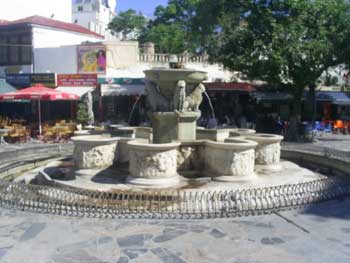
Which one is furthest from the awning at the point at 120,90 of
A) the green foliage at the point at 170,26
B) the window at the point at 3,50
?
the green foliage at the point at 170,26

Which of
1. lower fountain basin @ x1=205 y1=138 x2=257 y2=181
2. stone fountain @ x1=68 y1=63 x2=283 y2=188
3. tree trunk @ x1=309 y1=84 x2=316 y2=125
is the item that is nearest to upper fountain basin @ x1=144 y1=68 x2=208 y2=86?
stone fountain @ x1=68 y1=63 x2=283 y2=188

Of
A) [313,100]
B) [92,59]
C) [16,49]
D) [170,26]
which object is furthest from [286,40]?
[170,26]

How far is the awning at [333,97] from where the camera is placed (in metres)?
28.5

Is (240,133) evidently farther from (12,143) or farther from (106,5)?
(106,5)

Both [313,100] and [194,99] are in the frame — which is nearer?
[194,99]

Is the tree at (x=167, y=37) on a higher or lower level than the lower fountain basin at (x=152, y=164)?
higher

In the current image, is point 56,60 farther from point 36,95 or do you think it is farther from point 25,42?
point 36,95

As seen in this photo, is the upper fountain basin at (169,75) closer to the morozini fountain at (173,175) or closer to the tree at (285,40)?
the morozini fountain at (173,175)

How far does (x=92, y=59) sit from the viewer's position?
25.5 m

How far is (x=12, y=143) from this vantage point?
19766mm

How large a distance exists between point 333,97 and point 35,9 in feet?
84.1

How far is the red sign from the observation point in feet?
78.3

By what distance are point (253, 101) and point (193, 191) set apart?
21527 mm

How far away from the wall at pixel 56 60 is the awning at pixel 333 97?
49.9ft
